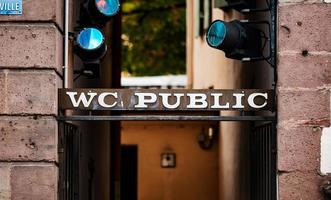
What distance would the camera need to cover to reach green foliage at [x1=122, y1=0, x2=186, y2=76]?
25.2 meters

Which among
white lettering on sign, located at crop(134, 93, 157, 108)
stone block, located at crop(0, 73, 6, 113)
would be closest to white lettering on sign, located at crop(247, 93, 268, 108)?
white lettering on sign, located at crop(134, 93, 157, 108)

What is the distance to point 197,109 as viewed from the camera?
934cm

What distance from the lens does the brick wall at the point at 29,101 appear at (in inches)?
355

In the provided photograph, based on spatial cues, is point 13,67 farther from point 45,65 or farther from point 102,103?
point 102,103

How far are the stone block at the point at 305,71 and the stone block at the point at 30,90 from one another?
2213 mm

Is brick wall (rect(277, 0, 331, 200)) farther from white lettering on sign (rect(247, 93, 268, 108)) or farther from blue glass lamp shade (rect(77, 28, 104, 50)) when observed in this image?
blue glass lamp shade (rect(77, 28, 104, 50))

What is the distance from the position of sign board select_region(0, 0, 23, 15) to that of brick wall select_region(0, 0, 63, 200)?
5cm

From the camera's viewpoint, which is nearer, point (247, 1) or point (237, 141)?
point (247, 1)

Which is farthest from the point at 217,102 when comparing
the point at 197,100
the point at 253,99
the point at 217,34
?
the point at 217,34

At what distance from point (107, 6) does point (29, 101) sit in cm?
129

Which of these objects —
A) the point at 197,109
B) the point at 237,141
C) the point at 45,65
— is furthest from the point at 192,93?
the point at 237,141

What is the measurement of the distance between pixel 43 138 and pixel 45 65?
702mm

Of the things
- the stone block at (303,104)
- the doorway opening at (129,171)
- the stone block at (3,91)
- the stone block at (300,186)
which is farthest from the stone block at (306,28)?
the doorway opening at (129,171)

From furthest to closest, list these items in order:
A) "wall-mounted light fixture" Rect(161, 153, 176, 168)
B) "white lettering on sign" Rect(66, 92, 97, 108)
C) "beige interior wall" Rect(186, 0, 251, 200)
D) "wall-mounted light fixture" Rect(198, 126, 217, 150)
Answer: "wall-mounted light fixture" Rect(161, 153, 176, 168)
"wall-mounted light fixture" Rect(198, 126, 217, 150)
"beige interior wall" Rect(186, 0, 251, 200)
"white lettering on sign" Rect(66, 92, 97, 108)
